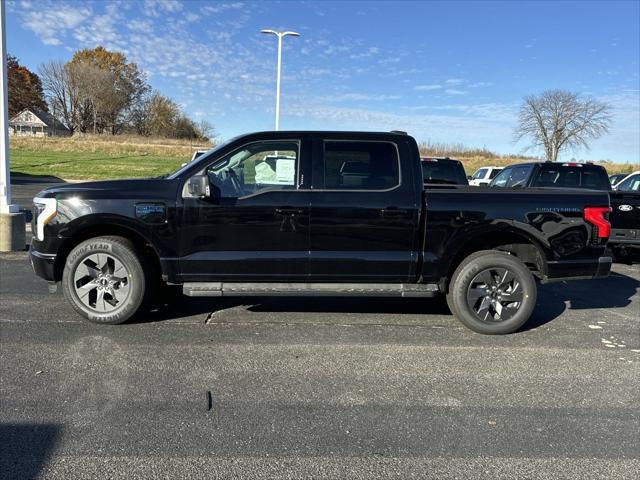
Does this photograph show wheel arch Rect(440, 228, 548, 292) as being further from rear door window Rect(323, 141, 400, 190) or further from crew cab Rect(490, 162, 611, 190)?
crew cab Rect(490, 162, 611, 190)

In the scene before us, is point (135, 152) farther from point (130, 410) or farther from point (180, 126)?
point (130, 410)

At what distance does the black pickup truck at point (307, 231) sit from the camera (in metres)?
4.67

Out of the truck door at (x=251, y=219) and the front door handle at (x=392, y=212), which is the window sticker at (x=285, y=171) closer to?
the truck door at (x=251, y=219)

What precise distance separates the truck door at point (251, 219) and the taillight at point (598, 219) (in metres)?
2.78

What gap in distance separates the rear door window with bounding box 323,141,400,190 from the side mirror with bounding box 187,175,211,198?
1.12 m

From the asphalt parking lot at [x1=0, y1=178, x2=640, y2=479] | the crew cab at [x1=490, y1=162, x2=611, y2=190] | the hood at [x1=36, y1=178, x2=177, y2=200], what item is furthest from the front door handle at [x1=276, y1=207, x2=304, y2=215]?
the crew cab at [x1=490, y1=162, x2=611, y2=190]

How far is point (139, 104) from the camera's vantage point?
9156 cm

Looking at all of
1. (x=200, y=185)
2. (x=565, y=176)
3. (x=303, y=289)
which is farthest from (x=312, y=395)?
(x=565, y=176)

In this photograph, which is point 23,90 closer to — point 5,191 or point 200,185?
point 5,191

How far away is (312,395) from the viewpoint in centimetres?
351

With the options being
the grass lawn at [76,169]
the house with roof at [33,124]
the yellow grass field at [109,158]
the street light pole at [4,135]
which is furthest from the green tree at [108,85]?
the street light pole at [4,135]

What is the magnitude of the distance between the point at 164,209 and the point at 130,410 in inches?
79.1

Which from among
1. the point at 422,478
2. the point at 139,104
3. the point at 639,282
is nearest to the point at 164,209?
the point at 422,478

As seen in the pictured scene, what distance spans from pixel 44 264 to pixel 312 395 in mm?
2991
